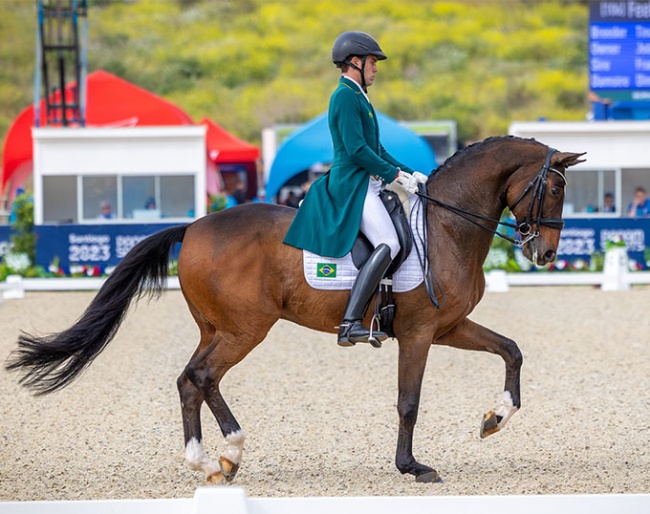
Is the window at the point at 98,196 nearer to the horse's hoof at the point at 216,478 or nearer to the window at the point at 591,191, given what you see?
the window at the point at 591,191

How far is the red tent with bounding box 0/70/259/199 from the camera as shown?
84.9 feet

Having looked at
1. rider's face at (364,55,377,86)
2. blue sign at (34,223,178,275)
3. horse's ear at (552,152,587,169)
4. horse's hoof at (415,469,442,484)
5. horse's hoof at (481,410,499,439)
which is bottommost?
horse's hoof at (415,469,442,484)

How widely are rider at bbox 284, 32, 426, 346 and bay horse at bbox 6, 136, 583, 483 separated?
0.16 metres

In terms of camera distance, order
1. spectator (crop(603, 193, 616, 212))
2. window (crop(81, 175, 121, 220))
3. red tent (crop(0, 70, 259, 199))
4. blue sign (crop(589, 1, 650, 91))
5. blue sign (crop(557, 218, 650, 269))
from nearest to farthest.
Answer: blue sign (crop(557, 218, 650, 269)) → spectator (crop(603, 193, 616, 212)) → window (crop(81, 175, 121, 220)) → blue sign (crop(589, 1, 650, 91)) → red tent (crop(0, 70, 259, 199))

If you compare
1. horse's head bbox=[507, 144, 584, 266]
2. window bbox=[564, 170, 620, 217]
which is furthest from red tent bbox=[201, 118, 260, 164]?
horse's head bbox=[507, 144, 584, 266]

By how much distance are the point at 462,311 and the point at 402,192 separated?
2.41 ft

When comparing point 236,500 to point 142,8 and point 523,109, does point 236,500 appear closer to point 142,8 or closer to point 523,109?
point 523,109

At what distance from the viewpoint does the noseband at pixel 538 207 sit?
231 inches

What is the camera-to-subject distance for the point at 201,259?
6.02 m

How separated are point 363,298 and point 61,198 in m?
15.5

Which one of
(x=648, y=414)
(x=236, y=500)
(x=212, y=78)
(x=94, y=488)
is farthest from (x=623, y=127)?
(x=212, y=78)

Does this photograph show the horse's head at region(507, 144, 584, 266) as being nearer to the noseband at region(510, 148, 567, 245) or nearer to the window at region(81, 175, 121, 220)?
the noseband at region(510, 148, 567, 245)

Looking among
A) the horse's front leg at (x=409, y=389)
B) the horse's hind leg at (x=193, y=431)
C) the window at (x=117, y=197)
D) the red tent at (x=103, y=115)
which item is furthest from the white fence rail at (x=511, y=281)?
the horse's front leg at (x=409, y=389)

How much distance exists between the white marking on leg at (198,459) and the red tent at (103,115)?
20198mm
